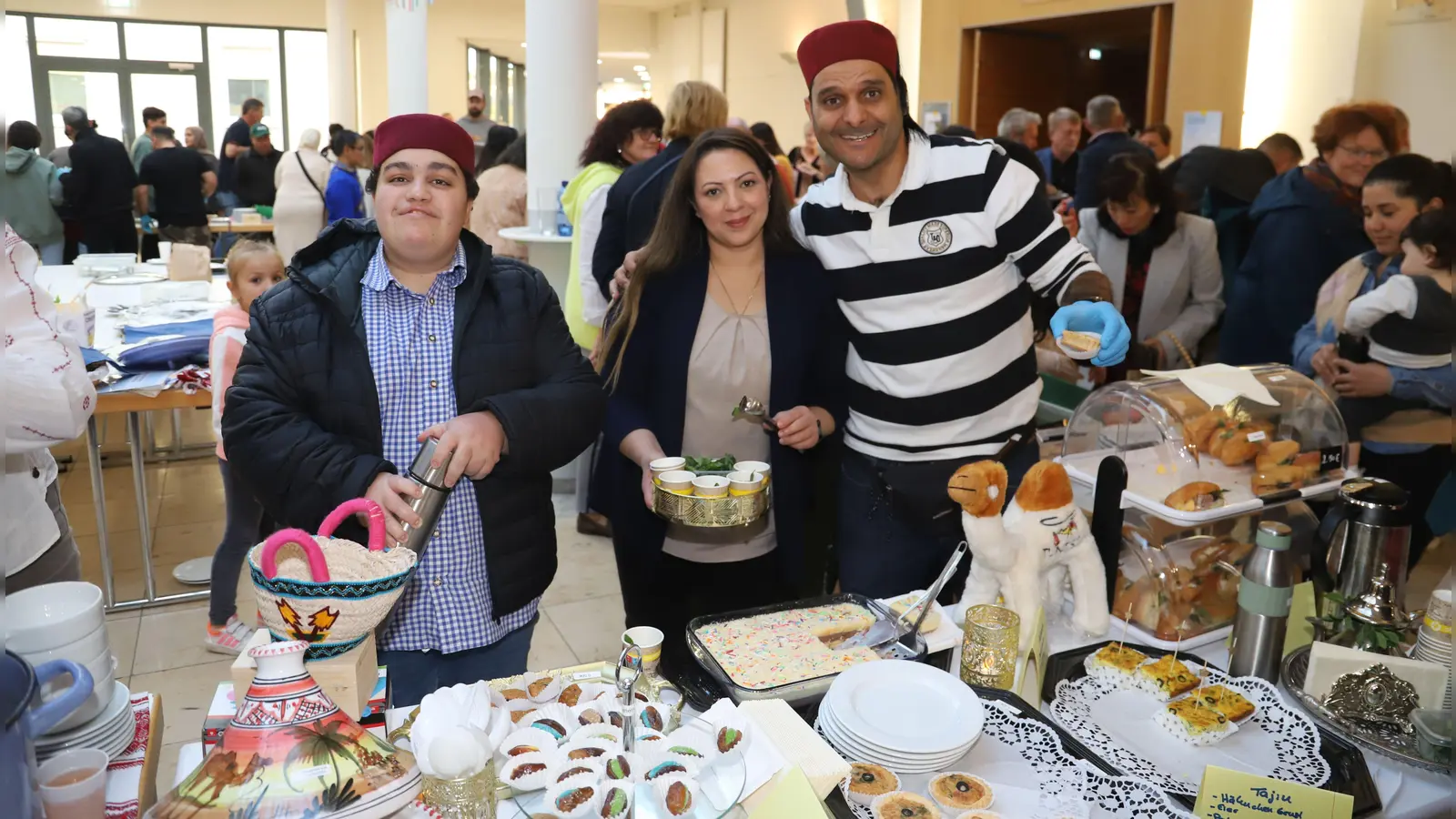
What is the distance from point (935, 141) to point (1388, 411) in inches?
68.0

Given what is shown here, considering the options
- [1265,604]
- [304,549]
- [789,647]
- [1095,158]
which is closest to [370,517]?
[304,549]

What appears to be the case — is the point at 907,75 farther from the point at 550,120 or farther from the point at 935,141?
the point at 935,141

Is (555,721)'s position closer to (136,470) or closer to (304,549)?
(304,549)

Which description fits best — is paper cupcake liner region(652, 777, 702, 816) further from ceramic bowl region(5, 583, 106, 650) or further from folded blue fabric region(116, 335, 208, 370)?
folded blue fabric region(116, 335, 208, 370)

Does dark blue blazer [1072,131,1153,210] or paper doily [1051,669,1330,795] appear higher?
dark blue blazer [1072,131,1153,210]

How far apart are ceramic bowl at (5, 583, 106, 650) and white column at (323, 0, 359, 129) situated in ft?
47.3

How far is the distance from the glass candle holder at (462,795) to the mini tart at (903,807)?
18.1 inches

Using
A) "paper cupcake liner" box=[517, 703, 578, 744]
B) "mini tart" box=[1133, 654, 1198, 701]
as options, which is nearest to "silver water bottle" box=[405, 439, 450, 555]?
"paper cupcake liner" box=[517, 703, 578, 744]

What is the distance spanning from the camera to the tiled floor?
3127 mm

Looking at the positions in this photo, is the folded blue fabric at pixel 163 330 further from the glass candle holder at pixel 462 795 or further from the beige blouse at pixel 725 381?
the glass candle holder at pixel 462 795

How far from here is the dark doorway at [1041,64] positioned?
364 inches

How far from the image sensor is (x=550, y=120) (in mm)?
4836

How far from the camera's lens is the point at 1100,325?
1.91 meters

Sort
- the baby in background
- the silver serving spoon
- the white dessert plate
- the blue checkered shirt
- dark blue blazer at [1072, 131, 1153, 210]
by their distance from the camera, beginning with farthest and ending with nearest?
dark blue blazer at [1072, 131, 1153, 210] < the baby in background < the silver serving spoon < the blue checkered shirt < the white dessert plate
